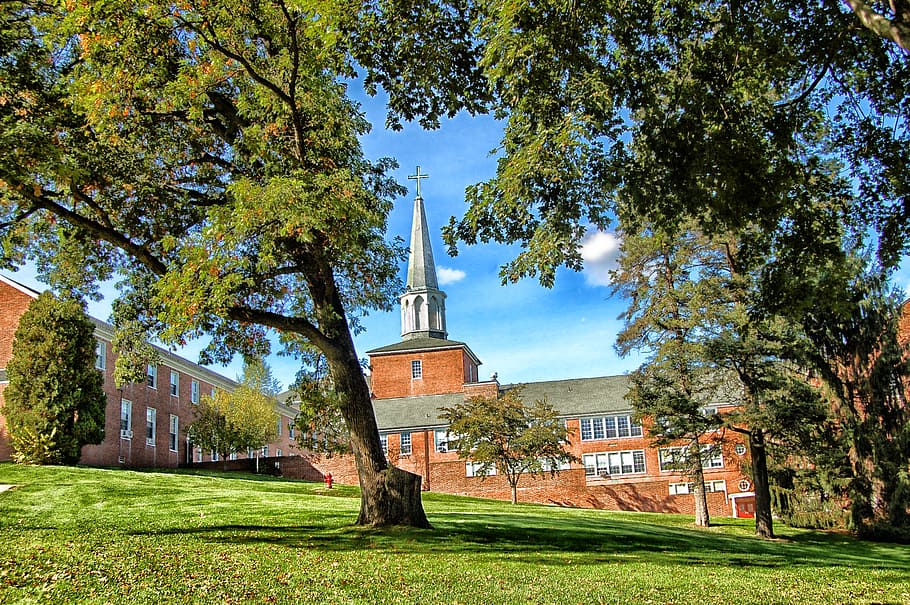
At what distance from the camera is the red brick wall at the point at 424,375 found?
2234 inches

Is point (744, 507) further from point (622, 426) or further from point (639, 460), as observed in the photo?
point (622, 426)

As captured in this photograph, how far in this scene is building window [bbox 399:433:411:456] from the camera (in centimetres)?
5047

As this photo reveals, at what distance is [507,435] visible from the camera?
123 ft

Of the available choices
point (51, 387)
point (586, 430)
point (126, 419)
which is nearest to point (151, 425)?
point (126, 419)

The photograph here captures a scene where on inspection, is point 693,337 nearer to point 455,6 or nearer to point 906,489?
point 906,489

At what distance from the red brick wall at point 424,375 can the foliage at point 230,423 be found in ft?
43.7

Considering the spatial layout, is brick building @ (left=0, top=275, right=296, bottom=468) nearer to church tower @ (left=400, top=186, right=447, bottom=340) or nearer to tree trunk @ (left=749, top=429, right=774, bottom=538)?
church tower @ (left=400, top=186, right=447, bottom=340)

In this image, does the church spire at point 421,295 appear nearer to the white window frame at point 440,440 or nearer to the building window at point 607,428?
the white window frame at point 440,440

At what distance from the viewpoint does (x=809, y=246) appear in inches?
453

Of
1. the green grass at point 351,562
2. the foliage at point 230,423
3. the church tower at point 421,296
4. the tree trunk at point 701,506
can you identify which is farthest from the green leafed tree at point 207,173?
the church tower at point 421,296

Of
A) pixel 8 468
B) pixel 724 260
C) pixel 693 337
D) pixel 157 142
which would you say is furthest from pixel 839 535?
pixel 8 468

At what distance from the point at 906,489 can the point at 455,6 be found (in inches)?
864

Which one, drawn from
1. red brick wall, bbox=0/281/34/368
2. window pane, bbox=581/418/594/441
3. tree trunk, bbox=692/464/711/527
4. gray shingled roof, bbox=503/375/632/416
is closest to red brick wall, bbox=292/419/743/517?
window pane, bbox=581/418/594/441

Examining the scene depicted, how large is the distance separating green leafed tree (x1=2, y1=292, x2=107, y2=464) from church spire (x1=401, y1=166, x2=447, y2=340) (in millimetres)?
34196
